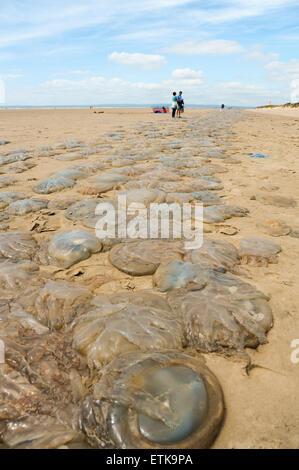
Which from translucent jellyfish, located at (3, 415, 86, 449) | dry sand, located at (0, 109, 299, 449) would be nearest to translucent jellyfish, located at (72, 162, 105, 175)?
dry sand, located at (0, 109, 299, 449)

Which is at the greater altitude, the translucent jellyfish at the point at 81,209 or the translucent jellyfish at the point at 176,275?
the translucent jellyfish at the point at 81,209

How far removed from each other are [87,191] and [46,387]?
282 cm

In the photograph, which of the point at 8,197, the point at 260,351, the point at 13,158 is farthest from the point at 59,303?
the point at 13,158

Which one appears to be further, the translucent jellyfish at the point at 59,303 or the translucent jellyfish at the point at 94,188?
the translucent jellyfish at the point at 94,188

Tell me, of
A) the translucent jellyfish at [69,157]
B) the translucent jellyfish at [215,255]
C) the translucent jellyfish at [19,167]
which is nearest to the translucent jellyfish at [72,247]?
the translucent jellyfish at [215,255]

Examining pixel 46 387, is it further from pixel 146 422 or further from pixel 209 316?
pixel 209 316

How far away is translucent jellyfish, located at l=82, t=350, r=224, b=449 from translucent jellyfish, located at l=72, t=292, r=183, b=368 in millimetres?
83

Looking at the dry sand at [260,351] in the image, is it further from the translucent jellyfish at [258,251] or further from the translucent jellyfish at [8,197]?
the translucent jellyfish at [8,197]

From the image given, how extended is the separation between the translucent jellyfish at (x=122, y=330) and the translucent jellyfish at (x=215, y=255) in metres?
0.61

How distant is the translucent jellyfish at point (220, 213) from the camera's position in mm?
2965

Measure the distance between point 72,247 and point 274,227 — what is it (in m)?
1.88

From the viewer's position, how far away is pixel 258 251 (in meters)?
2.32

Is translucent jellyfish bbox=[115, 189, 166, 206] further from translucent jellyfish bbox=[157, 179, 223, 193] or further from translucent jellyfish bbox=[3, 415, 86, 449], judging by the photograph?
translucent jellyfish bbox=[3, 415, 86, 449]
